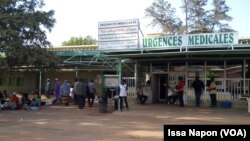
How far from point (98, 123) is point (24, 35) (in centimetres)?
1076

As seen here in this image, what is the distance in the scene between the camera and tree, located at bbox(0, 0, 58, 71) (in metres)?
23.2

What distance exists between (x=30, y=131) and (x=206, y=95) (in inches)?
493

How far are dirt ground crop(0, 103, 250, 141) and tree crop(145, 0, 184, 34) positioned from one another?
30444 millimetres

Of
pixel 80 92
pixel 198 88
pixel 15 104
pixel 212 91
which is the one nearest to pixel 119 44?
pixel 80 92

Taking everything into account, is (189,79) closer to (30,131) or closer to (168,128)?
(30,131)

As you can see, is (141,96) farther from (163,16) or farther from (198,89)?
(163,16)

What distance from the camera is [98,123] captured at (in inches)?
620

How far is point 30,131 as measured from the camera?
45.2 ft

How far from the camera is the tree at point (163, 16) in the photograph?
49625 millimetres

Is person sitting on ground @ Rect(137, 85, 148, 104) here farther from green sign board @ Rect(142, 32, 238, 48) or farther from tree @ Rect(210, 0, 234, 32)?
tree @ Rect(210, 0, 234, 32)

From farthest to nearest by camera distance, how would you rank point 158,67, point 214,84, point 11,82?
point 11,82 < point 158,67 < point 214,84

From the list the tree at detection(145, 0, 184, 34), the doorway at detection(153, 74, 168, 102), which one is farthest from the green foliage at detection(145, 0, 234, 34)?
the doorway at detection(153, 74, 168, 102)

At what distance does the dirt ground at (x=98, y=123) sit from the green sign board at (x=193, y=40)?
333cm

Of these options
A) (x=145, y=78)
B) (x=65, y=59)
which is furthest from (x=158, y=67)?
(x=65, y=59)
